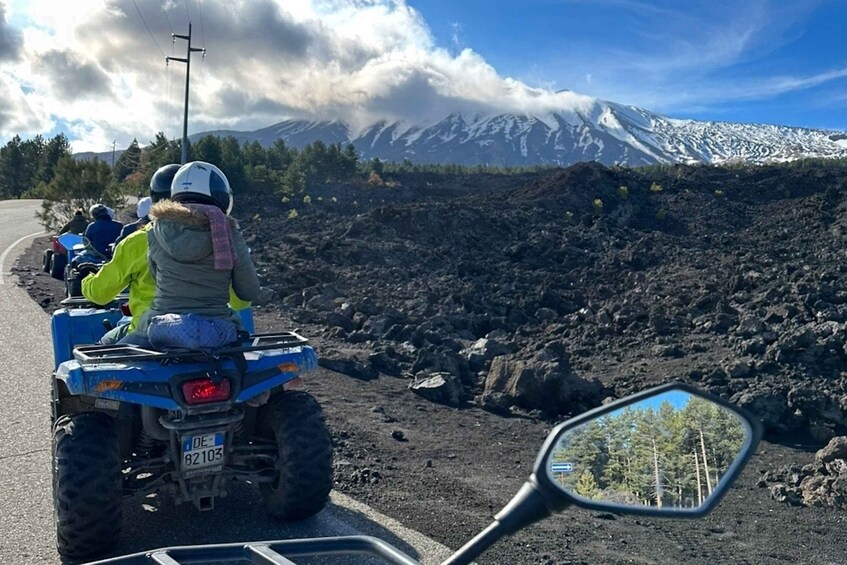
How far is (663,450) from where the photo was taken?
176 centimetres

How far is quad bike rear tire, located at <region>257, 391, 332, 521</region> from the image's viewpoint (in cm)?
396

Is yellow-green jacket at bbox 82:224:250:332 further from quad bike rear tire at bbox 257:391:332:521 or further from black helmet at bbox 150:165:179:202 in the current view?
quad bike rear tire at bbox 257:391:332:521

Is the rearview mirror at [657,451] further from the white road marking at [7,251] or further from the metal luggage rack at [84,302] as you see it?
the white road marking at [7,251]

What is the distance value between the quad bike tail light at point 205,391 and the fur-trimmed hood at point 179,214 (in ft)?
2.43

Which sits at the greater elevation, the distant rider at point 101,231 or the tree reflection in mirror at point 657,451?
→ the distant rider at point 101,231

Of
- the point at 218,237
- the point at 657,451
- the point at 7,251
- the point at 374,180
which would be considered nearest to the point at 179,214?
the point at 218,237

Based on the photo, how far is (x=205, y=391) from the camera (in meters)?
3.64

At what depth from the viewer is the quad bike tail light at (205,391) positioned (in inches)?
142

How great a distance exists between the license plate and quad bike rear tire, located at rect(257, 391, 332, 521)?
35 centimetres

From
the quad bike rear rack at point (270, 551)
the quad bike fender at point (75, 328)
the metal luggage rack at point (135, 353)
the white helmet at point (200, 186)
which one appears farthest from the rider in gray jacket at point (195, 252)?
the quad bike rear rack at point (270, 551)

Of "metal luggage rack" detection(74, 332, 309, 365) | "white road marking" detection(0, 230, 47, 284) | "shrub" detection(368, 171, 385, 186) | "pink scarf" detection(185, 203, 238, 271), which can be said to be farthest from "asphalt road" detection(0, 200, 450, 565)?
"shrub" detection(368, 171, 385, 186)

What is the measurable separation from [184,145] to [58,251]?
12.5 metres

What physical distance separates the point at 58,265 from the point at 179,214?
1264 centimetres

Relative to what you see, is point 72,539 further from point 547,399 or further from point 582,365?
point 582,365
